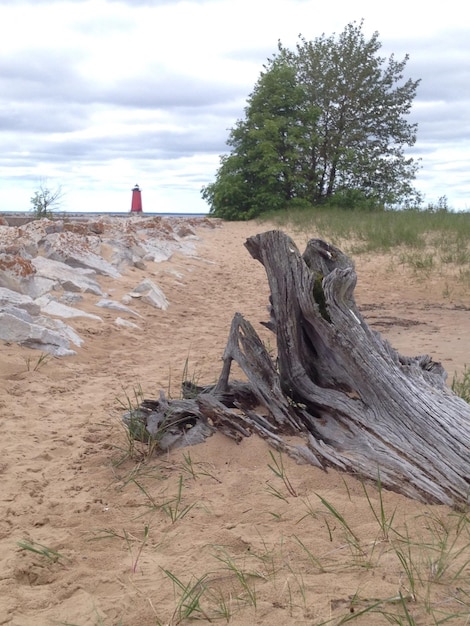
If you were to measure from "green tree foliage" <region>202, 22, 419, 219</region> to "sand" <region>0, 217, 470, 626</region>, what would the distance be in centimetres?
2190

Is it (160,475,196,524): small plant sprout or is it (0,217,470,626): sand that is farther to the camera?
(160,475,196,524): small plant sprout

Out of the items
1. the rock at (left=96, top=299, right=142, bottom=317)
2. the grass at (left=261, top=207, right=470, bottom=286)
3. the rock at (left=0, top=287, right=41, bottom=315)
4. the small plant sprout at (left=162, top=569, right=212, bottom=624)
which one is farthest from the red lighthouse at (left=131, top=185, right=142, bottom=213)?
the small plant sprout at (left=162, top=569, right=212, bottom=624)

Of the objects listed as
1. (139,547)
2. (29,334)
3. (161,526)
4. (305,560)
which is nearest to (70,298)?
(29,334)

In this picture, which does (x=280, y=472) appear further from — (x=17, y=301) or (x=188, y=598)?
(x=17, y=301)

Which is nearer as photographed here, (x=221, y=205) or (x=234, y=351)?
(x=234, y=351)

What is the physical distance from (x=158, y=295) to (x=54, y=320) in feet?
8.09

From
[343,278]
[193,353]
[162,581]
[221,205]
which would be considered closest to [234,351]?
[343,278]

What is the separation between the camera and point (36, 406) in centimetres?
463

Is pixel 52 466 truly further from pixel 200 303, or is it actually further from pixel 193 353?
pixel 200 303

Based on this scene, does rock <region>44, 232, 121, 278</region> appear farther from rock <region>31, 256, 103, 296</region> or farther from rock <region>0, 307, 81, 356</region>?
rock <region>0, 307, 81, 356</region>

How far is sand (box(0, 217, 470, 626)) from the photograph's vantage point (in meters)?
2.21

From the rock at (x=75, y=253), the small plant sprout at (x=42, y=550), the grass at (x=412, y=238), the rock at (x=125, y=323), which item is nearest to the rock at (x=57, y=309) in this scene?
the rock at (x=125, y=323)

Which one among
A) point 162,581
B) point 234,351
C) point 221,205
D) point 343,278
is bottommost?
point 162,581

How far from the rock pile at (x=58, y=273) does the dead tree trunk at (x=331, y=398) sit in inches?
94.3
